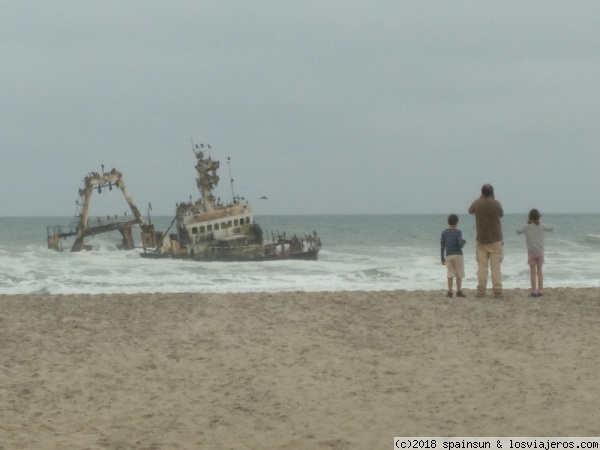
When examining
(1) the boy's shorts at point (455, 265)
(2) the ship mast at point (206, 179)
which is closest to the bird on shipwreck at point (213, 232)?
(2) the ship mast at point (206, 179)

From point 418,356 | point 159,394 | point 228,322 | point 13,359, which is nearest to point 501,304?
point 418,356

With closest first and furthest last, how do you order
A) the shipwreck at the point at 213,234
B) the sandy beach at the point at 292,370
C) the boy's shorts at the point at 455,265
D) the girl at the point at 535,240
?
the sandy beach at the point at 292,370, the girl at the point at 535,240, the boy's shorts at the point at 455,265, the shipwreck at the point at 213,234

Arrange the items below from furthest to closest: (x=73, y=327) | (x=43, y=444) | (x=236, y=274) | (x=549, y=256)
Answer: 1. (x=549, y=256)
2. (x=236, y=274)
3. (x=73, y=327)
4. (x=43, y=444)

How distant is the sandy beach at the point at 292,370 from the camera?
24.6ft

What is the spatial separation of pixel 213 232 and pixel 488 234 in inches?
1175

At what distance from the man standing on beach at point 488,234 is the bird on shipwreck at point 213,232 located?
2730 cm

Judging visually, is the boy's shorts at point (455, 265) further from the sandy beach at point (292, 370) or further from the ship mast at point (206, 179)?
the ship mast at point (206, 179)

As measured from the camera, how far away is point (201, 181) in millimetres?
42062

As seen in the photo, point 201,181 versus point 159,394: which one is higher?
point 201,181

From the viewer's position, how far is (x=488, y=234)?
507 inches

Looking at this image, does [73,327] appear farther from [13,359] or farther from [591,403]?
[591,403]

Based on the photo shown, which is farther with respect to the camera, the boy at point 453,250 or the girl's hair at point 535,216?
the boy at point 453,250

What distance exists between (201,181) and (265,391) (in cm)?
3390

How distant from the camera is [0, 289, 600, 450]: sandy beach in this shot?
7508 mm
